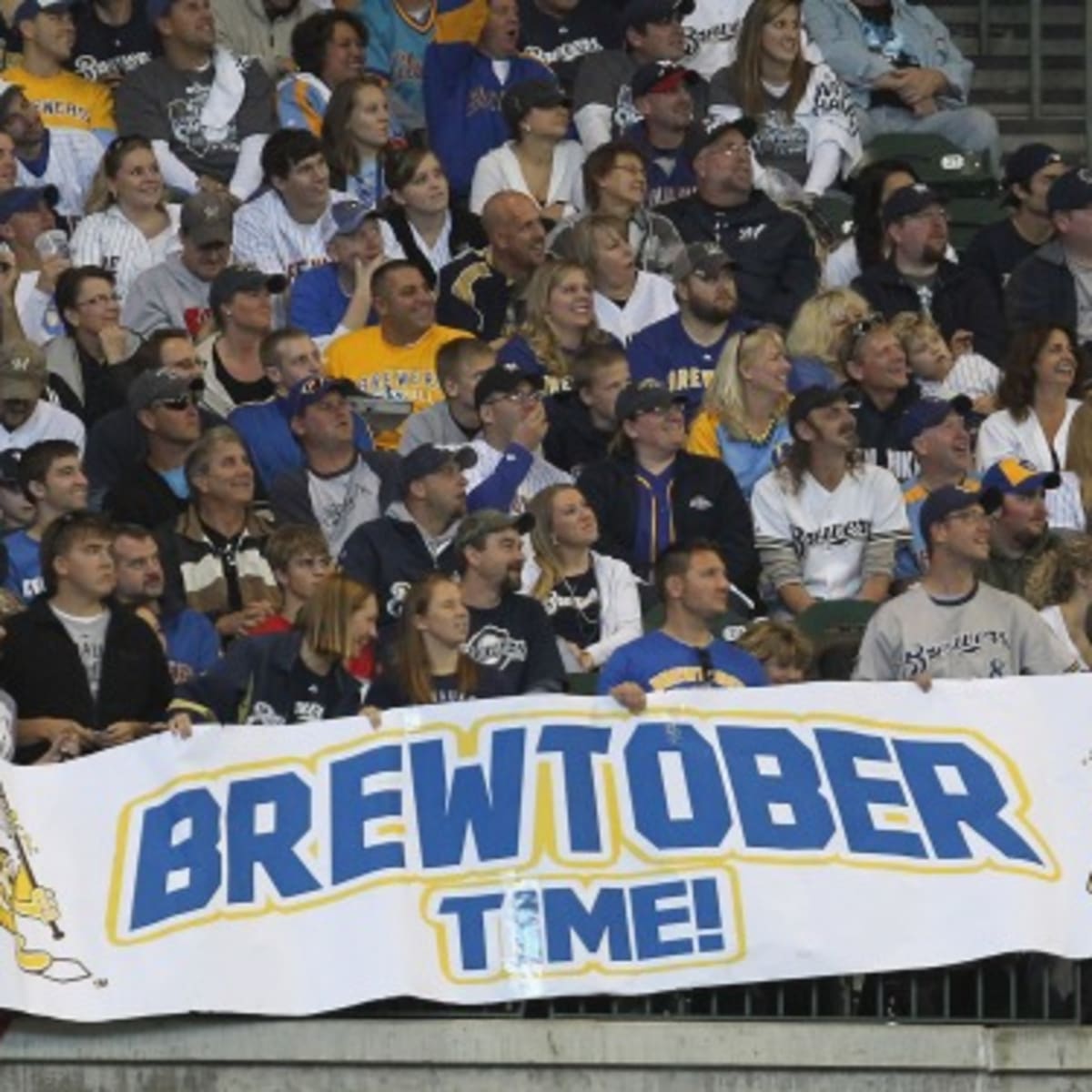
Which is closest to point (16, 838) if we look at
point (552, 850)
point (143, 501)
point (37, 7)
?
point (552, 850)

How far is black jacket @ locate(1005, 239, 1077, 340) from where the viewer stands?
2091cm

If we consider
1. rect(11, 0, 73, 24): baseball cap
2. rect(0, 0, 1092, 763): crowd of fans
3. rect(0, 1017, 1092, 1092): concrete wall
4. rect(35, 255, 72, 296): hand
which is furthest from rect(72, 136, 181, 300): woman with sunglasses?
rect(0, 1017, 1092, 1092): concrete wall

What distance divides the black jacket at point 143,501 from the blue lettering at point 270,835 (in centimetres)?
266

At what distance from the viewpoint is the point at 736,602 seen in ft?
59.6

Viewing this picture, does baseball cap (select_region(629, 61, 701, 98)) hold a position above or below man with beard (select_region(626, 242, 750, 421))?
above

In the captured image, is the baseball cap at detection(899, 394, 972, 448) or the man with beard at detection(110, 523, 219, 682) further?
the baseball cap at detection(899, 394, 972, 448)

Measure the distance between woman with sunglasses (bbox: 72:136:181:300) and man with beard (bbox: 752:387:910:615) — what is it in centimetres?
343

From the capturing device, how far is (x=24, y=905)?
50.7 ft

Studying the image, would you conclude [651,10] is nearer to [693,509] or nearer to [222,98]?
[222,98]

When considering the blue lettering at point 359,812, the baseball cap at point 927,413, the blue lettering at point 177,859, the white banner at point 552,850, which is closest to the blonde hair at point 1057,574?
the baseball cap at point 927,413

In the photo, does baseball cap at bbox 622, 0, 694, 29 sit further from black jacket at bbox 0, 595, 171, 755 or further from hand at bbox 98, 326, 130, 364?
black jacket at bbox 0, 595, 171, 755

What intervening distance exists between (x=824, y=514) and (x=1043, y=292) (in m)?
2.84

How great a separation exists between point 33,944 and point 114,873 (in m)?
0.37

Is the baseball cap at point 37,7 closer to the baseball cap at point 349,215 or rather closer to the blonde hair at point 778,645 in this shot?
the baseball cap at point 349,215
